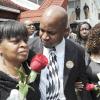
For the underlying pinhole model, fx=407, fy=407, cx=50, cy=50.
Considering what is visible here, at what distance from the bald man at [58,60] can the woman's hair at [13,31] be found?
31 cm

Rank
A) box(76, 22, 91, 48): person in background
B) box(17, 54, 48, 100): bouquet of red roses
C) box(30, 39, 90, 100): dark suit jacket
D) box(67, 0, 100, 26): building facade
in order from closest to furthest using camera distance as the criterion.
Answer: box(17, 54, 48, 100): bouquet of red roses < box(30, 39, 90, 100): dark suit jacket < box(76, 22, 91, 48): person in background < box(67, 0, 100, 26): building facade

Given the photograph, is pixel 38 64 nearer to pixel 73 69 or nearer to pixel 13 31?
pixel 13 31

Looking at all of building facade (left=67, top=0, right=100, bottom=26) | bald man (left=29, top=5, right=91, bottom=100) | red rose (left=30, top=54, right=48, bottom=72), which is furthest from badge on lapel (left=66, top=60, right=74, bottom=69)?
building facade (left=67, top=0, right=100, bottom=26)

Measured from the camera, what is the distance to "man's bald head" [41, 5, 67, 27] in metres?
3.39

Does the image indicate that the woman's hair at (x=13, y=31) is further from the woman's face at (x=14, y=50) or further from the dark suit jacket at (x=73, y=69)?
the dark suit jacket at (x=73, y=69)

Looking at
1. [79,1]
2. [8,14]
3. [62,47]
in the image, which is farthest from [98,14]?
[62,47]

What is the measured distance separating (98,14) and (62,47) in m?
27.0

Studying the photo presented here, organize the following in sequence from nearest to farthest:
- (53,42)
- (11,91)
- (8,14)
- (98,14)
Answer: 1. (11,91)
2. (53,42)
3. (8,14)
4. (98,14)

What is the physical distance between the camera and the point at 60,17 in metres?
3.46

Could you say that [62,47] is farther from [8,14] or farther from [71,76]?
[8,14]

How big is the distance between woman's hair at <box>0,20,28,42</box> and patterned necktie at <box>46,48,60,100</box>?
1.90ft

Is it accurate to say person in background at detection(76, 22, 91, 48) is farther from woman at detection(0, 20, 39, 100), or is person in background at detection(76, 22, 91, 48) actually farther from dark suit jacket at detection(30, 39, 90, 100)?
woman at detection(0, 20, 39, 100)

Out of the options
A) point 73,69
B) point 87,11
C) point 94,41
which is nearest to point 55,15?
point 73,69

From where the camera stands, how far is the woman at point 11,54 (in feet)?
9.45
